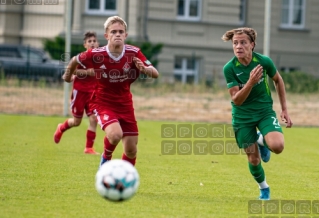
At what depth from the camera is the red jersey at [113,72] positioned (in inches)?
388

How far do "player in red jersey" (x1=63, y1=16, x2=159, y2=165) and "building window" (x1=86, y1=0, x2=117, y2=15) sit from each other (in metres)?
25.2

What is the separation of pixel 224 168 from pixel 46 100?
43.2 feet

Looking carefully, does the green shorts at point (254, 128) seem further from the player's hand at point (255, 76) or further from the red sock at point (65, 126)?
the red sock at point (65, 126)

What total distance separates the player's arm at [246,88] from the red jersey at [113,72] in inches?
45.6

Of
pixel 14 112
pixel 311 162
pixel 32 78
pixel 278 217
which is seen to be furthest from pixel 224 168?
pixel 32 78

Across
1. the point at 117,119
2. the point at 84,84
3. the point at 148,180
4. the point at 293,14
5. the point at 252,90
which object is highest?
the point at 293,14

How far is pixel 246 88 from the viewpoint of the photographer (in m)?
9.17

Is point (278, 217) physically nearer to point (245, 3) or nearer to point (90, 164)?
point (90, 164)

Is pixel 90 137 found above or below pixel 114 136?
below

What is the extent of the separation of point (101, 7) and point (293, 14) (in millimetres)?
10642

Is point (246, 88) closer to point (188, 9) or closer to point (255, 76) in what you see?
point (255, 76)

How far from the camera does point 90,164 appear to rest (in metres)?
12.6

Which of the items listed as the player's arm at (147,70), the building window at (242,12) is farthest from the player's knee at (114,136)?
the building window at (242,12)

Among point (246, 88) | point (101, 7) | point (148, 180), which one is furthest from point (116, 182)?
point (101, 7)
